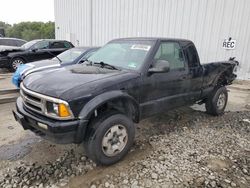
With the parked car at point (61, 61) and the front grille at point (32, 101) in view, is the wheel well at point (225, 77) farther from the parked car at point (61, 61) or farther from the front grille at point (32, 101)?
the front grille at point (32, 101)

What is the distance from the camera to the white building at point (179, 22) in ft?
29.7

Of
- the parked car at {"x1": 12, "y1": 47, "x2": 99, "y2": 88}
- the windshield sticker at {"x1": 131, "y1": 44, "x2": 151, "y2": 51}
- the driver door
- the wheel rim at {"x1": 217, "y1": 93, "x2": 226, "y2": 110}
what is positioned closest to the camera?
the driver door

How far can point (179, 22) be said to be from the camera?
10.5 metres

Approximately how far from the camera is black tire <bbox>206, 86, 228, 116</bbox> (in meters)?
4.96

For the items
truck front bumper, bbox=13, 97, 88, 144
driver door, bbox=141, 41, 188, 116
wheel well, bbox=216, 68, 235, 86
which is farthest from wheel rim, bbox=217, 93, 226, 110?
truck front bumper, bbox=13, 97, 88, 144

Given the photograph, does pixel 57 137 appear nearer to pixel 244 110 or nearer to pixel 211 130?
pixel 211 130

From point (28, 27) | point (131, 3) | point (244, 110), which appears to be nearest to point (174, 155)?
point (244, 110)

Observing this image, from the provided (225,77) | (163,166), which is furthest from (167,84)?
(225,77)

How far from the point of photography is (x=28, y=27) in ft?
215

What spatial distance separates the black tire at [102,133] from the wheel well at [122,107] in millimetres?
81

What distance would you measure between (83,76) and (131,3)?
1033 cm

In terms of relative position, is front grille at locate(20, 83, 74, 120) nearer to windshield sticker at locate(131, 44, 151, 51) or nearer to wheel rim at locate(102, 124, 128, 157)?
wheel rim at locate(102, 124, 128, 157)

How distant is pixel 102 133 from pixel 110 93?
21.1 inches

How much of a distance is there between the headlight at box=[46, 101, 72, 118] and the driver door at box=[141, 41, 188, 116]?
50.2 inches
